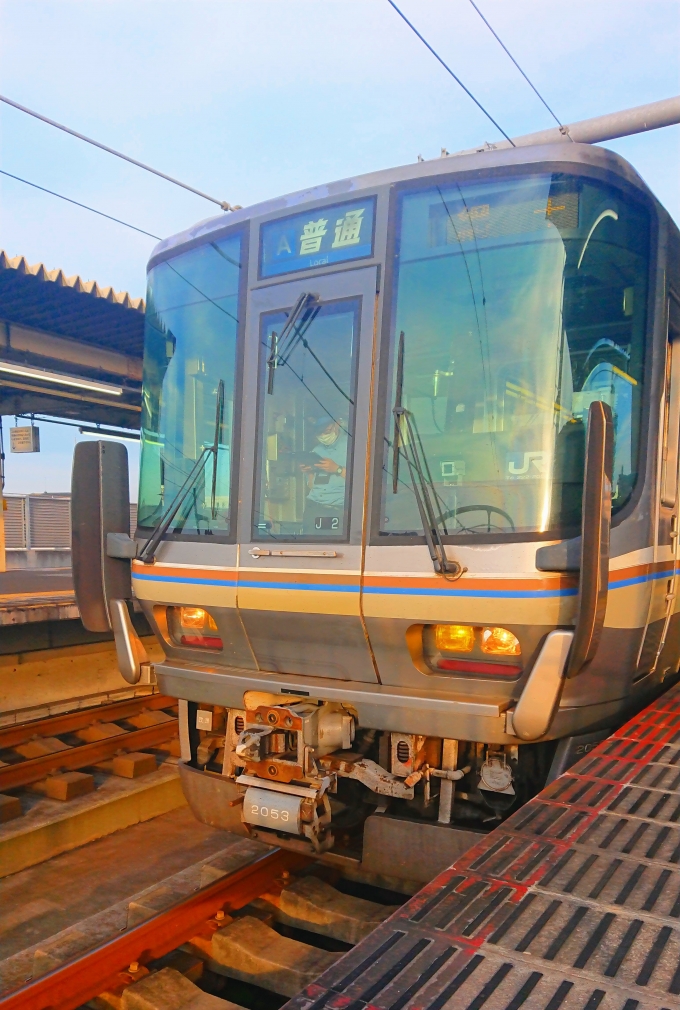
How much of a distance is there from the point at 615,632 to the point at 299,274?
86.8 inches

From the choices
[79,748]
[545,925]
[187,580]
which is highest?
[187,580]

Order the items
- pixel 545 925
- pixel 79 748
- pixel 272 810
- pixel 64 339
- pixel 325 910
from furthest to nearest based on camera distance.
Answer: pixel 64 339, pixel 79 748, pixel 325 910, pixel 272 810, pixel 545 925

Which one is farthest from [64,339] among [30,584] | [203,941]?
[203,941]

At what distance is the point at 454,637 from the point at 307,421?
47.6 inches

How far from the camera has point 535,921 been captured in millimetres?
2246

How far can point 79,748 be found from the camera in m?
6.77

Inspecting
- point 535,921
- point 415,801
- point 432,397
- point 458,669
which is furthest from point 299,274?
point 535,921

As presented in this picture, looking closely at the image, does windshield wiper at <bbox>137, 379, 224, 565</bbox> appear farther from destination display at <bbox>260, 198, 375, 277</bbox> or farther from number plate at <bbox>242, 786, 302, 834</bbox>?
number plate at <bbox>242, 786, 302, 834</bbox>

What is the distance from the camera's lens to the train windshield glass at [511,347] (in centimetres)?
337

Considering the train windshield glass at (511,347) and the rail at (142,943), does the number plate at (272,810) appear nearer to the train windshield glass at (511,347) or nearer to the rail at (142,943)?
the rail at (142,943)

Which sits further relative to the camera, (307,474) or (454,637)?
(307,474)

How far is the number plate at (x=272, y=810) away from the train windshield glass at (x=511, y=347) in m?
1.31

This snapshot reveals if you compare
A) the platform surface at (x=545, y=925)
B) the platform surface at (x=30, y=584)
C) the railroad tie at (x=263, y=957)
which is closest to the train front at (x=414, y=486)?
the railroad tie at (x=263, y=957)

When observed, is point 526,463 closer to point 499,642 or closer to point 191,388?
point 499,642
